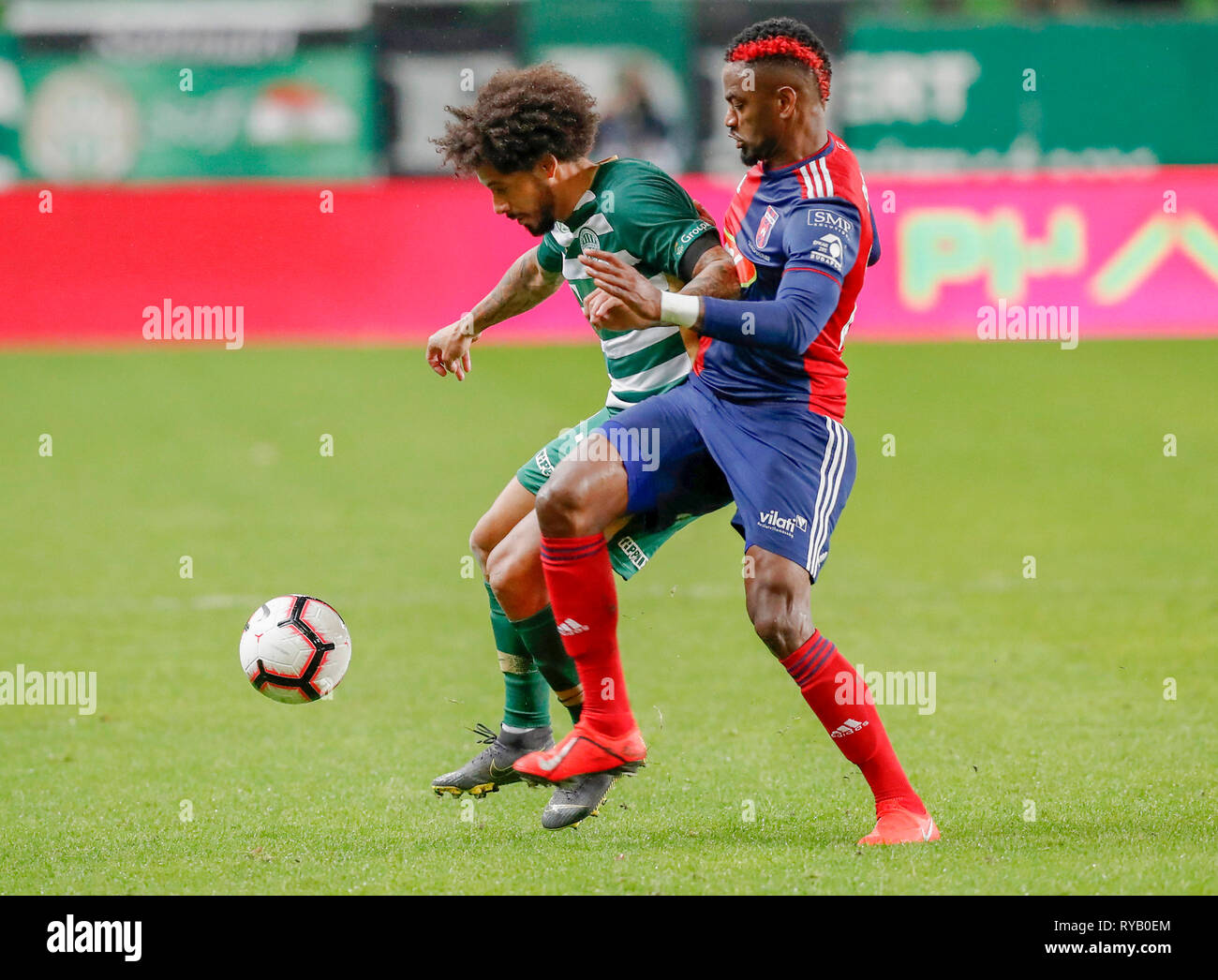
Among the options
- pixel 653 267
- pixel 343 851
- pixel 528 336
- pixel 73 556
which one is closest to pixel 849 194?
pixel 653 267

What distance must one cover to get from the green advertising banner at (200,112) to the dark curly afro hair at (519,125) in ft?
60.9

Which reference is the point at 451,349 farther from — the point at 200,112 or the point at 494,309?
the point at 200,112

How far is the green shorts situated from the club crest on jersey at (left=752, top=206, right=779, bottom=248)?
2.72ft

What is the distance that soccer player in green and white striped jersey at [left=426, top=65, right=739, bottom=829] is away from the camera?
5156 millimetres

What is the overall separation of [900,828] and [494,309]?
2301mm

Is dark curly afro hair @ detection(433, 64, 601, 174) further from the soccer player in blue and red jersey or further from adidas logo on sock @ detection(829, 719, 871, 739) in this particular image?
adidas logo on sock @ detection(829, 719, 871, 739)

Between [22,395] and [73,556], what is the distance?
6694 millimetres

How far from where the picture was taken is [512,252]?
1752cm

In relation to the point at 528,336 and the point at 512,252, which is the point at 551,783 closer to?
the point at 512,252

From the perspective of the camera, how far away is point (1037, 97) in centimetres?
2081

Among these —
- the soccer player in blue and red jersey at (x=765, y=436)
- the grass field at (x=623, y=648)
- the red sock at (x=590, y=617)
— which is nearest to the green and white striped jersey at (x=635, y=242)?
the soccer player in blue and red jersey at (x=765, y=436)

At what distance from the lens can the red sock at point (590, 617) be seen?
201 inches

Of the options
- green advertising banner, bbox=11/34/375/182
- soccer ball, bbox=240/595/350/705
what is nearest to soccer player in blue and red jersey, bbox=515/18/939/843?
soccer ball, bbox=240/595/350/705
